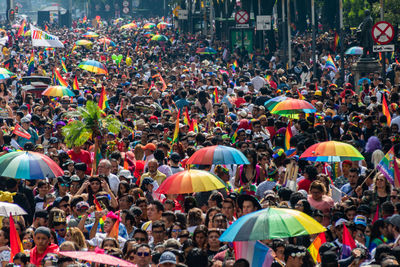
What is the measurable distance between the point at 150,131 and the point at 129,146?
598 mm

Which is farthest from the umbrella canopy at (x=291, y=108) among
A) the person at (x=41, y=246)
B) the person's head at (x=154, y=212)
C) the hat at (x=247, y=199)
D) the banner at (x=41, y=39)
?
the banner at (x=41, y=39)

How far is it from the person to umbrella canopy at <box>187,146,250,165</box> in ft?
11.4

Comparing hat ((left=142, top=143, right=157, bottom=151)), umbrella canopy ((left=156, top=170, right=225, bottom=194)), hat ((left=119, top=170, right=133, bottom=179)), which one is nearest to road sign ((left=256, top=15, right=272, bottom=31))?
hat ((left=142, top=143, right=157, bottom=151))

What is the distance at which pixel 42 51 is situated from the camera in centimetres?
4584

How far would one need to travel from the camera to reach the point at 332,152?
12.0 meters

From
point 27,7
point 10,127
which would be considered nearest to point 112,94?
point 10,127

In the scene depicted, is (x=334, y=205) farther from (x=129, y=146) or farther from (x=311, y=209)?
(x=129, y=146)

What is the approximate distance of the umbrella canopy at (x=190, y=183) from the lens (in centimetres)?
1062

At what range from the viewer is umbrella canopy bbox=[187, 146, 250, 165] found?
39.5 ft

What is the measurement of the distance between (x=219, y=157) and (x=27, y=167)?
241 centimetres

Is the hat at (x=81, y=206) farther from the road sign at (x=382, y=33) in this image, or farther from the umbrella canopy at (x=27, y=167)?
the road sign at (x=382, y=33)

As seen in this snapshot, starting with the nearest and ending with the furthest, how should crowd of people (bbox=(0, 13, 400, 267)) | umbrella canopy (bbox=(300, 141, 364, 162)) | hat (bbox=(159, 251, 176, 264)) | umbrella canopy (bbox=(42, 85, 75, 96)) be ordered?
hat (bbox=(159, 251, 176, 264))
crowd of people (bbox=(0, 13, 400, 267))
umbrella canopy (bbox=(300, 141, 364, 162))
umbrella canopy (bbox=(42, 85, 75, 96))

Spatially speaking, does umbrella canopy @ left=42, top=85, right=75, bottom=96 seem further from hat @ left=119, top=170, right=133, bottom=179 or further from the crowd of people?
hat @ left=119, top=170, right=133, bottom=179

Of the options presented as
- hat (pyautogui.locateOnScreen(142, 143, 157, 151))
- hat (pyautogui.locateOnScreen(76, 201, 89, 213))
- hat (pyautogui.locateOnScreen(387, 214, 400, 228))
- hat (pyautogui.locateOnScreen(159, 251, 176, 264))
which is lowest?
hat (pyautogui.locateOnScreen(142, 143, 157, 151))
